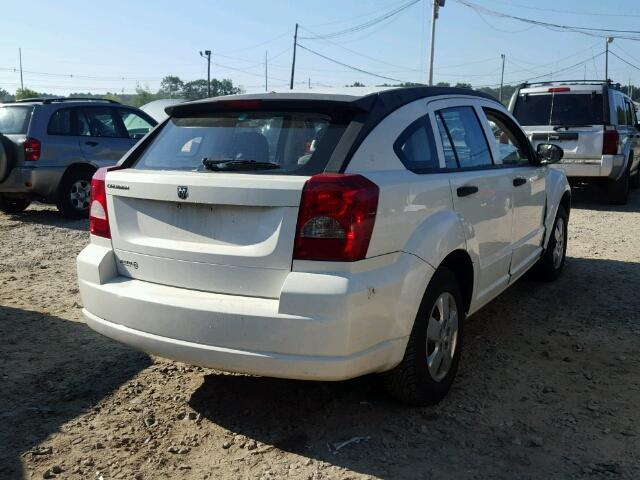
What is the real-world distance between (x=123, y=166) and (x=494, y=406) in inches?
96.4

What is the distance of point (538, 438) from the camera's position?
3.17 m

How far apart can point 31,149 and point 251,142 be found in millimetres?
6845

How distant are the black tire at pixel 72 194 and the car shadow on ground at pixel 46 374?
4.58 m

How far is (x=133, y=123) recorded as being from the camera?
10773 millimetres

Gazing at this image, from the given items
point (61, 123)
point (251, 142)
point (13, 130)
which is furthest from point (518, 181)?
point (13, 130)

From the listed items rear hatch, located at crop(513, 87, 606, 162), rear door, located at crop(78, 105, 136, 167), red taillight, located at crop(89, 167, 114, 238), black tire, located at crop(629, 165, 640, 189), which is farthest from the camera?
black tire, located at crop(629, 165, 640, 189)

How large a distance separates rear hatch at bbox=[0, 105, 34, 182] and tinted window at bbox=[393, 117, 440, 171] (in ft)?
22.8

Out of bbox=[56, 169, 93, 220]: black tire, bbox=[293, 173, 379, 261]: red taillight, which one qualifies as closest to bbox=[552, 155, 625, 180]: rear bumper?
bbox=[56, 169, 93, 220]: black tire

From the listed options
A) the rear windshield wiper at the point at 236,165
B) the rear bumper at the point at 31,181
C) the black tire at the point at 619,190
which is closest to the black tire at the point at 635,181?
the black tire at the point at 619,190

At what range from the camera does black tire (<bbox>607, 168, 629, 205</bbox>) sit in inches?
448

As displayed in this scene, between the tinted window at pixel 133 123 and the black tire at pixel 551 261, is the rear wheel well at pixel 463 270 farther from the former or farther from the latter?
the tinted window at pixel 133 123

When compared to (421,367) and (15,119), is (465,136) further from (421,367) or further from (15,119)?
(15,119)

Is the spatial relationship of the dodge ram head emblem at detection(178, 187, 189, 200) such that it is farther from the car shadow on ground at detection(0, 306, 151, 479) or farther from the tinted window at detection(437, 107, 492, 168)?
the tinted window at detection(437, 107, 492, 168)

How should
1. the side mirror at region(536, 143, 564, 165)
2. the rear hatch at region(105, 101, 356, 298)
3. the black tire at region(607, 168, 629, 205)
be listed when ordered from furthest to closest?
the black tire at region(607, 168, 629, 205)
the side mirror at region(536, 143, 564, 165)
the rear hatch at region(105, 101, 356, 298)
